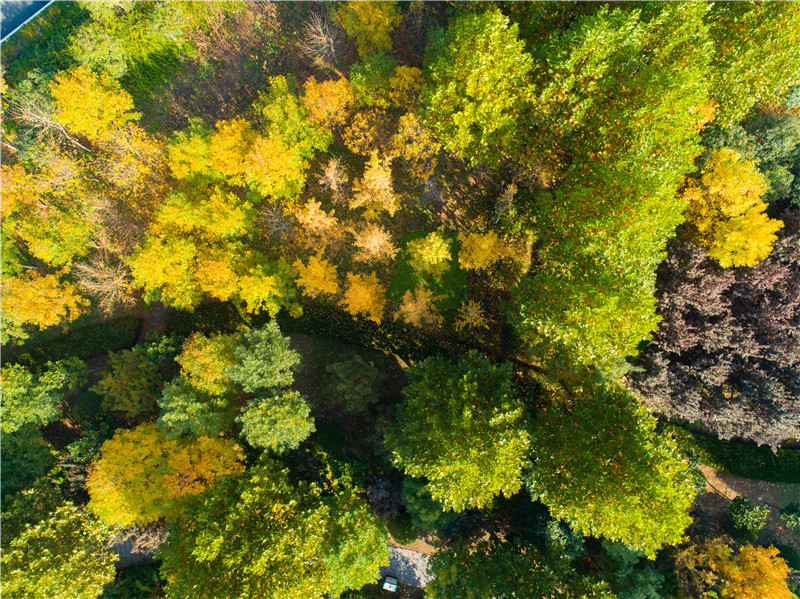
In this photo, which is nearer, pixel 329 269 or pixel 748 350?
pixel 748 350

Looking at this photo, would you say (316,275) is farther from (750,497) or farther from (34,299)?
(750,497)

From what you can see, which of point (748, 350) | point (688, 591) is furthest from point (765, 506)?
point (748, 350)

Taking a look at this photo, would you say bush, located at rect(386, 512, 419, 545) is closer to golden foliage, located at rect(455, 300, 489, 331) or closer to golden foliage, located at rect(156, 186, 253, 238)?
golden foliage, located at rect(455, 300, 489, 331)

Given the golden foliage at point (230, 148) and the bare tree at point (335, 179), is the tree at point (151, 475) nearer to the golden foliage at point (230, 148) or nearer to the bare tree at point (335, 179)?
the golden foliage at point (230, 148)

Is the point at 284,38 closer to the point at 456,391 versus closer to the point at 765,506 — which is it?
the point at 456,391

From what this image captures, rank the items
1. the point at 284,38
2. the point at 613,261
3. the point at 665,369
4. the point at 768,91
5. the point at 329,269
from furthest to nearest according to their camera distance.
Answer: the point at 284,38 → the point at 329,269 → the point at 665,369 → the point at 768,91 → the point at 613,261

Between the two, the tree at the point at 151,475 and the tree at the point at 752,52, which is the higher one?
the tree at the point at 752,52

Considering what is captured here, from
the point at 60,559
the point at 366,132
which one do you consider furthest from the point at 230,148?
the point at 60,559

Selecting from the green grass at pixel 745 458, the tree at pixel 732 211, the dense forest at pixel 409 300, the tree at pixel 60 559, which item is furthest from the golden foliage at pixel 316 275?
the green grass at pixel 745 458
